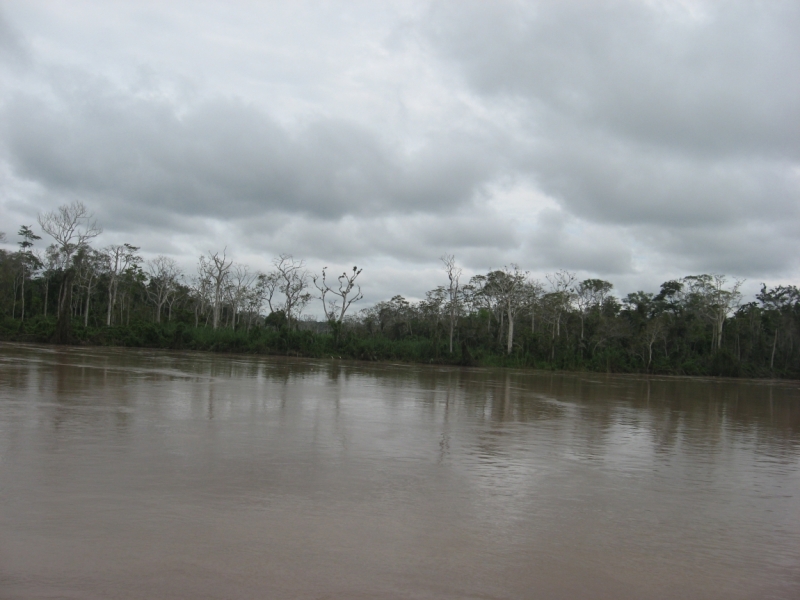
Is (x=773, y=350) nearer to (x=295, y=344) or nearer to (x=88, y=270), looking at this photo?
(x=295, y=344)

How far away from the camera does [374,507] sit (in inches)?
241

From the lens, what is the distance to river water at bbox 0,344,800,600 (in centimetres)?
448

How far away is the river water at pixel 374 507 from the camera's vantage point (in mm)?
4477

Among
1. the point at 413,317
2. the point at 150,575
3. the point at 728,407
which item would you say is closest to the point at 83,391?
the point at 150,575

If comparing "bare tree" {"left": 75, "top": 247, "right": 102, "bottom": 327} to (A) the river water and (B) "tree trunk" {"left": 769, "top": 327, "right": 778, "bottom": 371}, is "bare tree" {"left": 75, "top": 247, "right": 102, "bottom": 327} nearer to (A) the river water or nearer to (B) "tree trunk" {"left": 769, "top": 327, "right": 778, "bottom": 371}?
(A) the river water

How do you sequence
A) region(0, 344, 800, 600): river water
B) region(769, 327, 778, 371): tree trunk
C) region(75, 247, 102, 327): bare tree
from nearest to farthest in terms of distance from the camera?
region(0, 344, 800, 600): river water < region(769, 327, 778, 371): tree trunk < region(75, 247, 102, 327): bare tree

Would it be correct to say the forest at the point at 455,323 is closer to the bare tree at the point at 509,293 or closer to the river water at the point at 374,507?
the bare tree at the point at 509,293

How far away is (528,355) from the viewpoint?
4869 centimetres

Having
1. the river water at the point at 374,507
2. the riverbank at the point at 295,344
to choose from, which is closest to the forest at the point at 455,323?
the riverbank at the point at 295,344

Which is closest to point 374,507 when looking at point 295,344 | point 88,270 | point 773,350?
point 295,344

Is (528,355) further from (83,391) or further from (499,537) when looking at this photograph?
(499,537)

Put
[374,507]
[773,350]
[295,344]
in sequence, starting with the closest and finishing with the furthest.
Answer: [374,507] → [295,344] → [773,350]

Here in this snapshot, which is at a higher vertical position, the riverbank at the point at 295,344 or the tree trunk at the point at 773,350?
the tree trunk at the point at 773,350

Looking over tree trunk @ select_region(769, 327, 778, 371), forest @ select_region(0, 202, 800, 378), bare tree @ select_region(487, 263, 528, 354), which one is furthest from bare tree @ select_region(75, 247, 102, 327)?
tree trunk @ select_region(769, 327, 778, 371)
